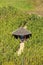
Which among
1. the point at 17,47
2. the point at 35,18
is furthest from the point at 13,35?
the point at 35,18

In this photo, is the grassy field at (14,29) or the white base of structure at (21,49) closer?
the grassy field at (14,29)

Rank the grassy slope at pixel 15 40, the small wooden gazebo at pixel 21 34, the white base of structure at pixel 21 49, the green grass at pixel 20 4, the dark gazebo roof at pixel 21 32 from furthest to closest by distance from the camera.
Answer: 1. the green grass at pixel 20 4
2. the dark gazebo roof at pixel 21 32
3. the small wooden gazebo at pixel 21 34
4. the white base of structure at pixel 21 49
5. the grassy slope at pixel 15 40

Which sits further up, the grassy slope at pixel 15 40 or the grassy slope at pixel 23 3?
the grassy slope at pixel 23 3

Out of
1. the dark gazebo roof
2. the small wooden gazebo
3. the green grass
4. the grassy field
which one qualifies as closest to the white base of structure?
the grassy field

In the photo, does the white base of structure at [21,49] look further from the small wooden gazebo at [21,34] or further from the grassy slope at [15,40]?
the small wooden gazebo at [21,34]

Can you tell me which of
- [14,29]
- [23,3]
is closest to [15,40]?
[14,29]

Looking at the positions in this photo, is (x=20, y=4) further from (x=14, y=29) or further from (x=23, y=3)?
(x=14, y=29)

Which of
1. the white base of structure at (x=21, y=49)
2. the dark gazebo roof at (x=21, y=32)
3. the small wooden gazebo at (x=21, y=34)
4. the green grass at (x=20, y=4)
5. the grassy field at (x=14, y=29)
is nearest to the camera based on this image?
the grassy field at (x=14, y=29)

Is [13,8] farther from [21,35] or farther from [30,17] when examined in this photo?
[21,35]

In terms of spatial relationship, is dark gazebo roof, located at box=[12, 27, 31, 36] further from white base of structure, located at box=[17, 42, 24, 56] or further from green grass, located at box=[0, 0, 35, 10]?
green grass, located at box=[0, 0, 35, 10]

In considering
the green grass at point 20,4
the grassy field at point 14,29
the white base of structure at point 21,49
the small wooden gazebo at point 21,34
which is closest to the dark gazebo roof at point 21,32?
the small wooden gazebo at point 21,34

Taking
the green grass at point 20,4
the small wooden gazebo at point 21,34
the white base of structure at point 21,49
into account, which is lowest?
the white base of structure at point 21,49

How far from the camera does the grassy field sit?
1673 cm

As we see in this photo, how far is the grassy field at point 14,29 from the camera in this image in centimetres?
1673
